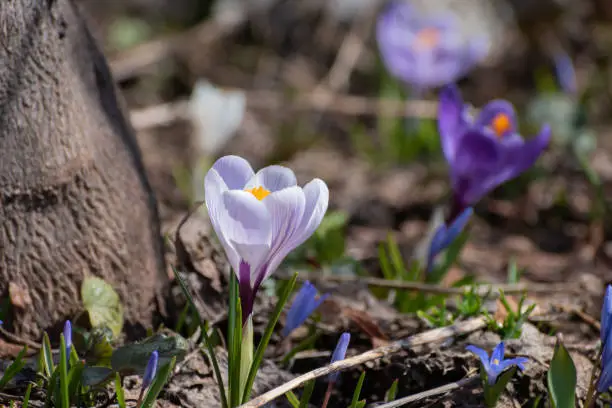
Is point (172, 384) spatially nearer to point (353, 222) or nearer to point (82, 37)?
point (82, 37)

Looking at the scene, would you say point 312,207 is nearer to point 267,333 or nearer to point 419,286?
point 267,333

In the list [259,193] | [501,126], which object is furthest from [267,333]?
[501,126]

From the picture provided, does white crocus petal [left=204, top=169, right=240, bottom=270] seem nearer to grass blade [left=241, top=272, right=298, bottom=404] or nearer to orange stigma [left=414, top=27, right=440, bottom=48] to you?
grass blade [left=241, top=272, right=298, bottom=404]

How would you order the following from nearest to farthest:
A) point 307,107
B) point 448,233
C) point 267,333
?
1. point 267,333
2. point 448,233
3. point 307,107

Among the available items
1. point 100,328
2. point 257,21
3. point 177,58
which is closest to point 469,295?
point 100,328

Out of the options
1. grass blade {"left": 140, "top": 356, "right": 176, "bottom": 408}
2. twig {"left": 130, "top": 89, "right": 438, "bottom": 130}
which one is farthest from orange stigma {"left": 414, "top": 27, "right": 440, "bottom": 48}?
grass blade {"left": 140, "top": 356, "right": 176, "bottom": 408}
